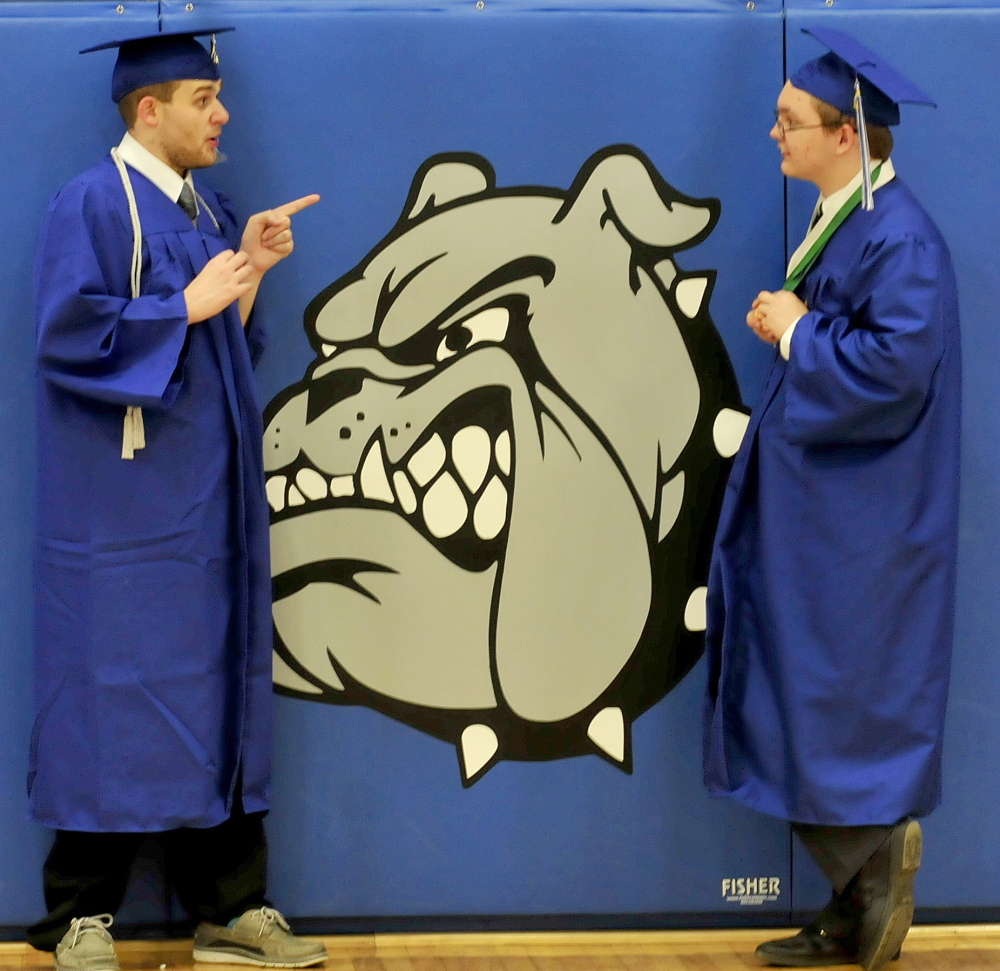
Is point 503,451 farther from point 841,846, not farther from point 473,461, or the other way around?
point 841,846

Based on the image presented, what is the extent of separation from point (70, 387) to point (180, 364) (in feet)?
0.60

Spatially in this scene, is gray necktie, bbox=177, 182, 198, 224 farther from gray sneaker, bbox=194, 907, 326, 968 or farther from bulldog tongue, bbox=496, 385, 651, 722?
gray sneaker, bbox=194, 907, 326, 968

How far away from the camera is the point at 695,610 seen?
94.9 inches

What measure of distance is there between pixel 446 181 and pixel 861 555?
1.03 metres

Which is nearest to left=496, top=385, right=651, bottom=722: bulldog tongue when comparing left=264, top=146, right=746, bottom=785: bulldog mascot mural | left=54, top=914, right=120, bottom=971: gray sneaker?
left=264, top=146, right=746, bottom=785: bulldog mascot mural

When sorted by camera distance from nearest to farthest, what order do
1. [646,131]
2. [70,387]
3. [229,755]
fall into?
[70,387] → [229,755] → [646,131]

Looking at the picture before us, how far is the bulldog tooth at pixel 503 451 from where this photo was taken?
2389 mm

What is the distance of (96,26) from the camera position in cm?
228

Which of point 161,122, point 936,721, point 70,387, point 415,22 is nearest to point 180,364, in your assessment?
point 70,387

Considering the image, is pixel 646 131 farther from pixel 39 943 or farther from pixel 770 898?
pixel 39 943

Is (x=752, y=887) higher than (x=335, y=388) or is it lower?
lower

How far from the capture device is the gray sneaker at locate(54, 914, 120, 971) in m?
2.14

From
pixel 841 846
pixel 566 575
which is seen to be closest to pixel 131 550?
pixel 566 575

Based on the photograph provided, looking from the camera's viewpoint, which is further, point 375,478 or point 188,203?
point 375,478
